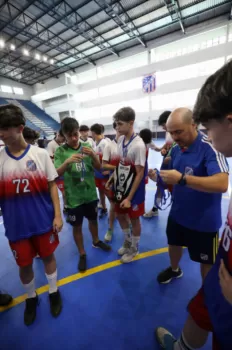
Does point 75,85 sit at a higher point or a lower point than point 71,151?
higher

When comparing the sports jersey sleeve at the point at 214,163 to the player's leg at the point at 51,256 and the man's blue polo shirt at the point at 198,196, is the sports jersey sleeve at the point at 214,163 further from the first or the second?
the player's leg at the point at 51,256

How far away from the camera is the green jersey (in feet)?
7.98

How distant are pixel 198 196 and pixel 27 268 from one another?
1.99m

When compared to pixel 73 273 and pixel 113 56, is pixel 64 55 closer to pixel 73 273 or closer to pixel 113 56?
pixel 113 56

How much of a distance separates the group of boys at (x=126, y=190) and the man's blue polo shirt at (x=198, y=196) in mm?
11

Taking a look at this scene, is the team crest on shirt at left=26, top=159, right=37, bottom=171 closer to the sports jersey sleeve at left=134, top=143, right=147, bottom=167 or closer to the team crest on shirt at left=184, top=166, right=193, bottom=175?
the sports jersey sleeve at left=134, top=143, right=147, bottom=167

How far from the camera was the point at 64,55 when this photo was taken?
62.6 ft

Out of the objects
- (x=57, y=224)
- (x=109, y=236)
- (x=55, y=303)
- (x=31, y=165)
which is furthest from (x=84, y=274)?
(x=31, y=165)

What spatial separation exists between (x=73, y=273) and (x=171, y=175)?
7.13ft

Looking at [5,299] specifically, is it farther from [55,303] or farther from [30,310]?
[55,303]

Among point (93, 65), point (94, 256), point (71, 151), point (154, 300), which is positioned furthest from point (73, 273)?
point (93, 65)

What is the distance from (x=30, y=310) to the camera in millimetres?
Result: 1979

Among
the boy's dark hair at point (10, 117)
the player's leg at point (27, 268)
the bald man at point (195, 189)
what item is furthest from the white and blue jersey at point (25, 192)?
the bald man at point (195, 189)

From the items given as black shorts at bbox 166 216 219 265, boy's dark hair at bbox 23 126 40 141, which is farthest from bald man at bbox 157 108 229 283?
boy's dark hair at bbox 23 126 40 141
